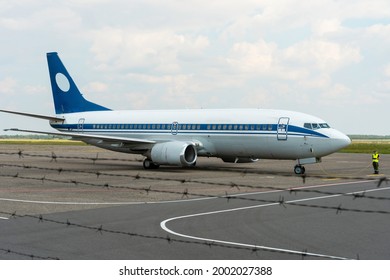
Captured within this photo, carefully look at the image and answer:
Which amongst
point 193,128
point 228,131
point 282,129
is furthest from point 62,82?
point 282,129

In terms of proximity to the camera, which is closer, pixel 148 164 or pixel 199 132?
pixel 199 132

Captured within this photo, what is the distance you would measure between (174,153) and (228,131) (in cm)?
325

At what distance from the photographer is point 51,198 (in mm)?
19047

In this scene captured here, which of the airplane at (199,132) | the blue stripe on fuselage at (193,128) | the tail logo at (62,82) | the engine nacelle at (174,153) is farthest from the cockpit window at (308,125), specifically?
the tail logo at (62,82)

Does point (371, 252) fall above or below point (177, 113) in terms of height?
below

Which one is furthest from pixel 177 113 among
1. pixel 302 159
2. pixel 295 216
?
pixel 295 216

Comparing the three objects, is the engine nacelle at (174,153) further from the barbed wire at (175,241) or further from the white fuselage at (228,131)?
the barbed wire at (175,241)

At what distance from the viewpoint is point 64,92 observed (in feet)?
136

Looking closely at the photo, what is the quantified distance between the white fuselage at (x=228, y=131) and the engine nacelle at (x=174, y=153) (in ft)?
3.77

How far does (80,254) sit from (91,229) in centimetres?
284

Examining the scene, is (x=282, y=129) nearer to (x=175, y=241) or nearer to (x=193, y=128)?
(x=193, y=128)

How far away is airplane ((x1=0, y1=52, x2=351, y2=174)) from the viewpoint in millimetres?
29375
